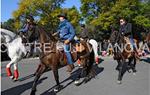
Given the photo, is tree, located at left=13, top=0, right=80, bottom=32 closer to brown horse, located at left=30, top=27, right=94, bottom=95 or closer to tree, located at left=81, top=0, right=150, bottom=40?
tree, located at left=81, top=0, right=150, bottom=40

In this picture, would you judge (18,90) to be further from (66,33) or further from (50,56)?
(66,33)

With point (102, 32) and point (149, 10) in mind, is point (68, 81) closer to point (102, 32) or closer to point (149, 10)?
point (102, 32)

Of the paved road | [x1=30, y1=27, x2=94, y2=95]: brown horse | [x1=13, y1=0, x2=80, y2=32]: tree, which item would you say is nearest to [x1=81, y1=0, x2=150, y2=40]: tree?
[x1=13, y1=0, x2=80, y2=32]: tree

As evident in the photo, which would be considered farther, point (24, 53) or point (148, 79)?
point (24, 53)

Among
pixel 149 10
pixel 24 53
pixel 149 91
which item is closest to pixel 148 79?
pixel 149 91

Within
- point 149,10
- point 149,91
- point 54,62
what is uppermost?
point 149,10

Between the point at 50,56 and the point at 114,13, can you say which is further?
the point at 114,13

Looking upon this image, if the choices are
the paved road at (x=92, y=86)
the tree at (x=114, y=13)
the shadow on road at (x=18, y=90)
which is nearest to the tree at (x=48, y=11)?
the tree at (x=114, y=13)

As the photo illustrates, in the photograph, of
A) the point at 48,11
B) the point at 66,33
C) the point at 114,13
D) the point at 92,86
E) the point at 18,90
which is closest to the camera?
the point at 18,90

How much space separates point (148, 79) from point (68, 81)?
3.24 m

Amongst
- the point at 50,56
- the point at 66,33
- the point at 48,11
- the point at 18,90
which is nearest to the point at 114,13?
the point at 48,11

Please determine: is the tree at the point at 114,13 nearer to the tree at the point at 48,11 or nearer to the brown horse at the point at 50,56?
the tree at the point at 48,11

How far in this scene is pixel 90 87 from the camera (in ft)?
38.9

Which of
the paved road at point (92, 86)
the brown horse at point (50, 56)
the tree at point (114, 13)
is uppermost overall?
the tree at point (114, 13)
